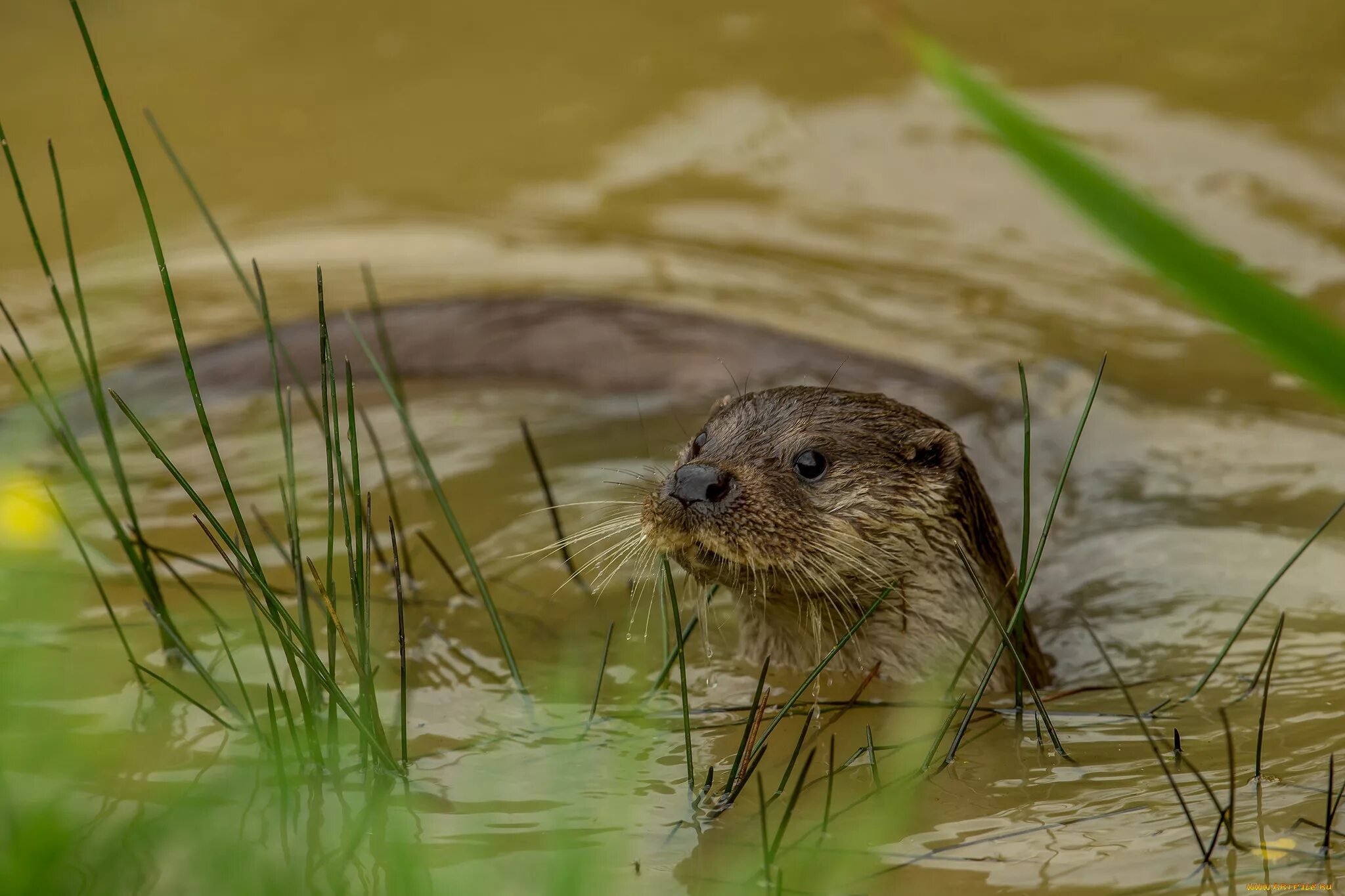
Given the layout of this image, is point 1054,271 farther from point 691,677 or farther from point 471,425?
point 691,677

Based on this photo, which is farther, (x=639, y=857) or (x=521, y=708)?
(x=521, y=708)

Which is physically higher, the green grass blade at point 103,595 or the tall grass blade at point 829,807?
the green grass blade at point 103,595

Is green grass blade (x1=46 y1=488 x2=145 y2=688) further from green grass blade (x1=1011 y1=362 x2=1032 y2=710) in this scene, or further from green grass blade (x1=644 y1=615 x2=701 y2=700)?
green grass blade (x1=1011 y1=362 x2=1032 y2=710)

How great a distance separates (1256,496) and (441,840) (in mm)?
2662

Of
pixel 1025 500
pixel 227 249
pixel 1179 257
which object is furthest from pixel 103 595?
pixel 1179 257

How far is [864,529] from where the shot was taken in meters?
3.06

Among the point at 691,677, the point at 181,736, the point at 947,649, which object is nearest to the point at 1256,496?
the point at 947,649

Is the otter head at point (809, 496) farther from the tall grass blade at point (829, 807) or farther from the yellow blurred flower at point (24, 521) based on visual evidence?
the yellow blurred flower at point (24, 521)

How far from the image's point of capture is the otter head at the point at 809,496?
2756mm

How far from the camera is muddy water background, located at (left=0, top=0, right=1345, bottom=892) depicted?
2.52 meters

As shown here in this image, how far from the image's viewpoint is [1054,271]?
18.1ft

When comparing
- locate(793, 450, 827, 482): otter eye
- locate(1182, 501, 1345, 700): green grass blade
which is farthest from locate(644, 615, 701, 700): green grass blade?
locate(1182, 501, 1345, 700): green grass blade

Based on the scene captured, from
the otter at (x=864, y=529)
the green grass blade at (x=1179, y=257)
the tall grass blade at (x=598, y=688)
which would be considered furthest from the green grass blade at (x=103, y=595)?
the green grass blade at (x=1179, y=257)

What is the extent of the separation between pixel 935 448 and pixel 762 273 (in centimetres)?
248
